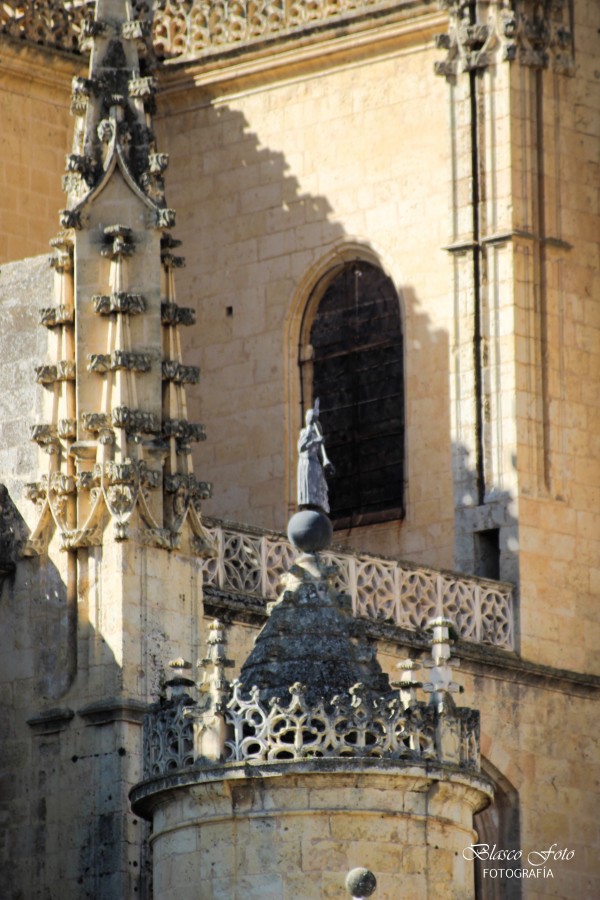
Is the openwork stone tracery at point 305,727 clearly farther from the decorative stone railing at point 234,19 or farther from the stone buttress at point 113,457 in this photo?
the decorative stone railing at point 234,19

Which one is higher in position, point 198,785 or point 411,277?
point 411,277

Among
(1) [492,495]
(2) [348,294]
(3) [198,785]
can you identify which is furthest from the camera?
(2) [348,294]

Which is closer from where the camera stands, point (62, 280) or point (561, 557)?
point (62, 280)

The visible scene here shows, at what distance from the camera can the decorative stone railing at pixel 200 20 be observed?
3572 centimetres

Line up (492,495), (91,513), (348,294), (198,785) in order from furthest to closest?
1. (348,294)
2. (492,495)
3. (91,513)
4. (198,785)

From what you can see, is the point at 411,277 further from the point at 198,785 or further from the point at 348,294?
the point at 198,785

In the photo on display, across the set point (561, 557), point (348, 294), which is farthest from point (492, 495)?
point (348, 294)

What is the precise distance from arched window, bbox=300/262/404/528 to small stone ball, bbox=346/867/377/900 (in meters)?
14.8

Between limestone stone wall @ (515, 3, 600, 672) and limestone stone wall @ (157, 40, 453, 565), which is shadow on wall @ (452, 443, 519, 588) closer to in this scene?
limestone stone wall @ (515, 3, 600, 672)

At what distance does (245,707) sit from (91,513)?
600 centimetres

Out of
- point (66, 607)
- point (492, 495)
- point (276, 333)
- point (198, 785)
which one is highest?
point (276, 333)

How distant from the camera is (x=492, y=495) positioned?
1304 inches

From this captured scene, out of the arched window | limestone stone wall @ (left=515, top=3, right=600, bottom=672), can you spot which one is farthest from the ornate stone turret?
the arched window

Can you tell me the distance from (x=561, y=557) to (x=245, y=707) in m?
13.0
